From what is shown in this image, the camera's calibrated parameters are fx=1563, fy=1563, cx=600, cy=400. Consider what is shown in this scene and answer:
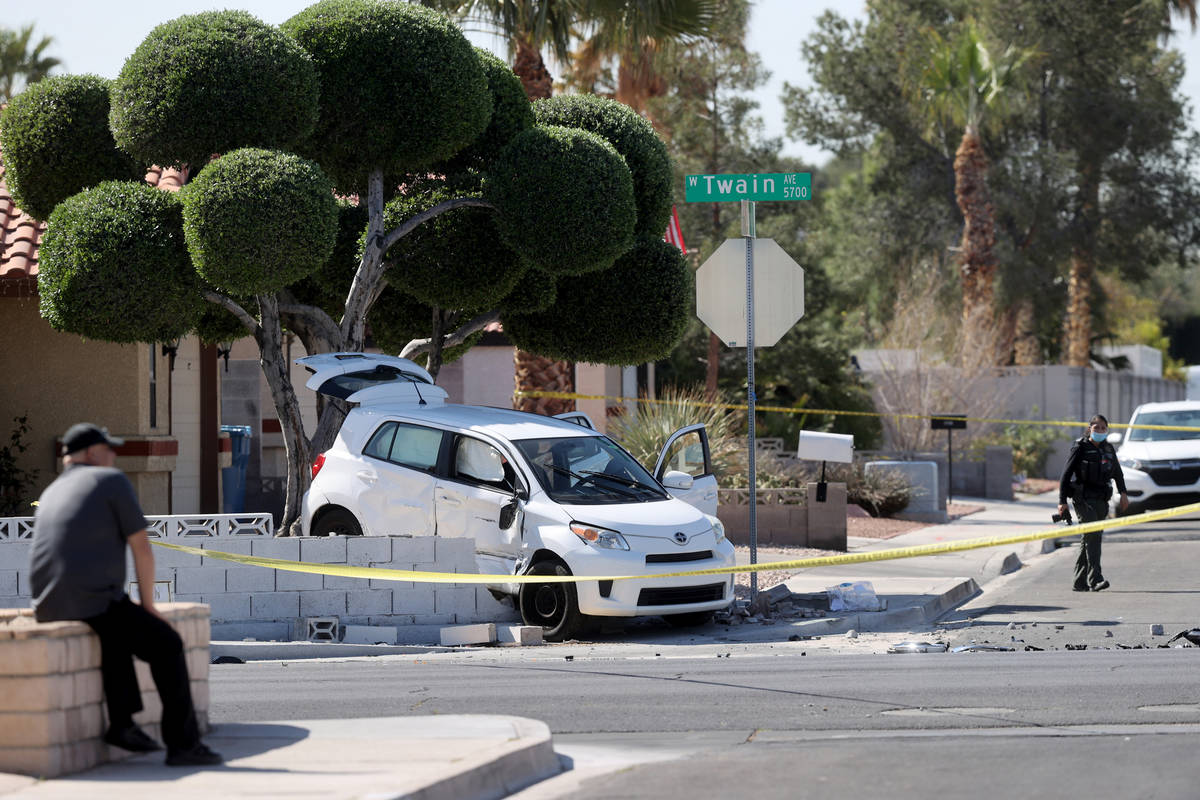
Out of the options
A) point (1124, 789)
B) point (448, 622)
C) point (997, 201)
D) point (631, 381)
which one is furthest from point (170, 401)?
point (997, 201)

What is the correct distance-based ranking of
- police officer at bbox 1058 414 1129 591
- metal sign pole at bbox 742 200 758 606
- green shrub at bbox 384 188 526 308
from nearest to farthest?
metal sign pole at bbox 742 200 758 606, police officer at bbox 1058 414 1129 591, green shrub at bbox 384 188 526 308

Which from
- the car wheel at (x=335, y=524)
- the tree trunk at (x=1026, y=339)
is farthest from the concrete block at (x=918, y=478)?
the tree trunk at (x=1026, y=339)

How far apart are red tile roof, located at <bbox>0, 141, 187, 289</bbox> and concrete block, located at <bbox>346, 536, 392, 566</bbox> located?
17.0 feet

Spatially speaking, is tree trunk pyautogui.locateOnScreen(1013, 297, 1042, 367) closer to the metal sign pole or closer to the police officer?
the police officer

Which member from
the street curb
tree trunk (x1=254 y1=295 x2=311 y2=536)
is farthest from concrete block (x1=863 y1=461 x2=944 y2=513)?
the street curb

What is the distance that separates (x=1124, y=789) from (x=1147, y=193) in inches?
1646

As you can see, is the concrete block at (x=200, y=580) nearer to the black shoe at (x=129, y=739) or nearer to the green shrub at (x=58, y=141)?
the green shrub at (x=58, y=141)

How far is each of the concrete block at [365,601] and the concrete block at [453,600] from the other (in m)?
0.44

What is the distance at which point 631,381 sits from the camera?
2962 centimetres

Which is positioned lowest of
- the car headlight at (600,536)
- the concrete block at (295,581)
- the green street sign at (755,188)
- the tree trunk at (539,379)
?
the concrete block at (295,581)

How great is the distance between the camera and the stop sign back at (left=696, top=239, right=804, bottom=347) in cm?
1437

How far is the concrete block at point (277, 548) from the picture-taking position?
40.5 feet

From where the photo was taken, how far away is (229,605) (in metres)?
12.3

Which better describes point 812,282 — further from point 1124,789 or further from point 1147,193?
point 1124,789
